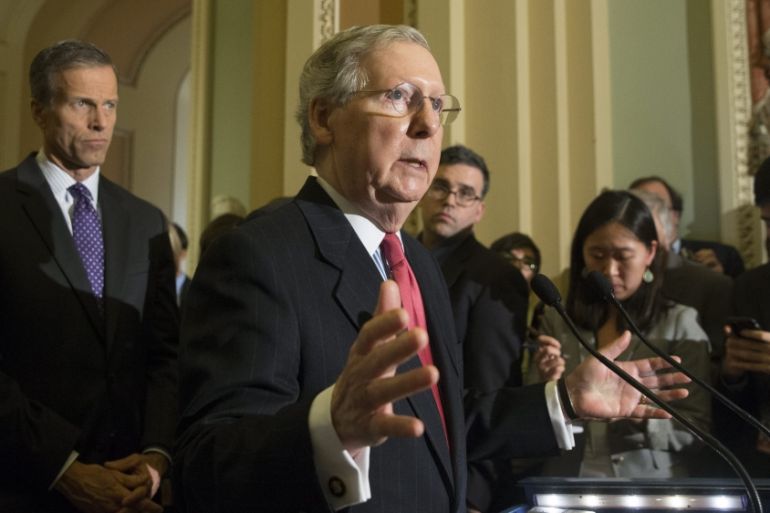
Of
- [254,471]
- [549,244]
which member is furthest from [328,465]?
[549,244]

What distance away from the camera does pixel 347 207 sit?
1480 millimetres

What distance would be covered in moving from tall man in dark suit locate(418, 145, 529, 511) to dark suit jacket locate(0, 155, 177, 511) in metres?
0.78

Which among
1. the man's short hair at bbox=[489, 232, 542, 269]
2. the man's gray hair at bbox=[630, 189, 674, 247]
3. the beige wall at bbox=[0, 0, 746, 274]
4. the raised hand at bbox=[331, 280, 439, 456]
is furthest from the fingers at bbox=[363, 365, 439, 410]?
the beige wall at bbox=[0, 0, 746, 274]

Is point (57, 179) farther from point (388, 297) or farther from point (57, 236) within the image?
point (388, 297)

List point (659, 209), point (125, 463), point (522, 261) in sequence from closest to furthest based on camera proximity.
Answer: point (125, 463)
point (659, 209)
point (522, 261)

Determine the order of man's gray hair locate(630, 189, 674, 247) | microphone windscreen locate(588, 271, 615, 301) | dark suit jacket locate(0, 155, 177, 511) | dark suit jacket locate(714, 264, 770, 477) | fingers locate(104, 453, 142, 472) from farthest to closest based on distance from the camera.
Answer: man's gray hair locate(630, 189, 674, 247)
dark suit jacket locate(714, 264, 770, 477)
fingers locate(104, 453, 142, 472)
dark suit jacket locate(0, 155, 177, 511)
microphone windscreen locate(588, 271, 615, 301)

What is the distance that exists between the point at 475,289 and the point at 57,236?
1105 mm

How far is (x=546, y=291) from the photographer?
5.21ft

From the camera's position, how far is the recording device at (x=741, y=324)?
195 centimetres

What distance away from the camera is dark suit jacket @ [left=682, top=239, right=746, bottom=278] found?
3.75 m

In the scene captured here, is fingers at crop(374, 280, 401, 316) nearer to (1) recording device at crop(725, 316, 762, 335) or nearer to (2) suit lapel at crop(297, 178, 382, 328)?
(2) suit lapel at crop(297, 178, 382, 328)

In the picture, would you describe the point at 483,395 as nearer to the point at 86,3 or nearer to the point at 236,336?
the point at 236,336

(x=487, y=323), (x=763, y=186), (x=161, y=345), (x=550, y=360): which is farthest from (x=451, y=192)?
(x=161, y=345)

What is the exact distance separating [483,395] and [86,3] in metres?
7.04
